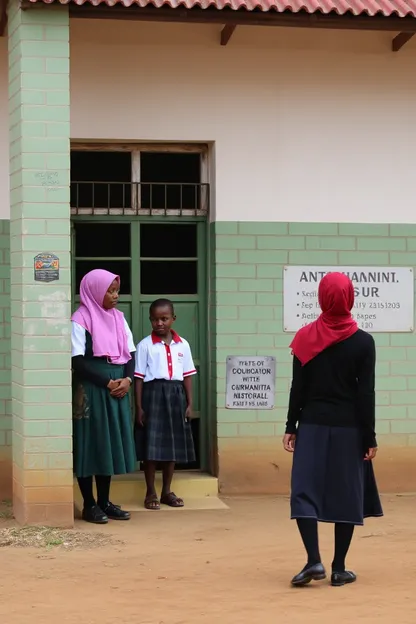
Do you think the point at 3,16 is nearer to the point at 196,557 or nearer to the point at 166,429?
the point at 166,429

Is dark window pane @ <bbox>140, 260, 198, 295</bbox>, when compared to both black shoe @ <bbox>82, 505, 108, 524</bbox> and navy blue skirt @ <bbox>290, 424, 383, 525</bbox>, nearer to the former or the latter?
black shoe @ <bbox>82, 505, 108, 524</bbox>

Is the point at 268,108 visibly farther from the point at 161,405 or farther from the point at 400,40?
the point at 161,405

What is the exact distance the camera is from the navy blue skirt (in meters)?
6.77

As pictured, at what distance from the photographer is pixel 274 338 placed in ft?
33.1

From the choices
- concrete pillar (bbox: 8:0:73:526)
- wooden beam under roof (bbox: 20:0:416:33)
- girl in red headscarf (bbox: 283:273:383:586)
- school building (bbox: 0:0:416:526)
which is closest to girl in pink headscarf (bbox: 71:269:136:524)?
concrete pillar (bbox: 8:0:73:526)

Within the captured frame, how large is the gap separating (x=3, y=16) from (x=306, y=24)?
233 cm

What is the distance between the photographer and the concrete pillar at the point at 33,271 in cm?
862

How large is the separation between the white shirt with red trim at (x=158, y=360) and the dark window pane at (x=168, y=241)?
0.88 meters

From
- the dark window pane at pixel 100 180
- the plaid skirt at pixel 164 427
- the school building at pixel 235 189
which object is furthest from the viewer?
the dark window pane at pixel 100 180

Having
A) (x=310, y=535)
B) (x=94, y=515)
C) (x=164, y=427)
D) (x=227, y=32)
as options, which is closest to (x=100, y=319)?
(x=164, y=427)

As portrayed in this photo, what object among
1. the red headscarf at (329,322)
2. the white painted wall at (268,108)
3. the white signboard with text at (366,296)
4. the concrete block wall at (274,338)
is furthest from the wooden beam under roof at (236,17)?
the red headscarf at (329,322)

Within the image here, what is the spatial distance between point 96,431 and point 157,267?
1785mm

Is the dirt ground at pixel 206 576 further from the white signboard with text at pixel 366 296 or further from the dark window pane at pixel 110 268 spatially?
the dark window pane at pixel 110 268

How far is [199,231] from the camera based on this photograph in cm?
1022
